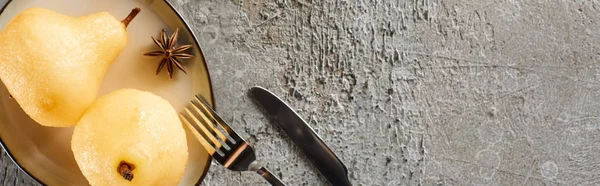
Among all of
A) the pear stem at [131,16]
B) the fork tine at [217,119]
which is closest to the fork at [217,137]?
the fork tine at [217,119]

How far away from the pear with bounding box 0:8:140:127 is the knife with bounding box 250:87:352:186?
8.0 inches

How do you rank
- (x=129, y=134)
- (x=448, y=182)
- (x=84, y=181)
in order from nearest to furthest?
1. (x=129, y=134)
2. (x=84, y=181)
3. (x=448, y=182)

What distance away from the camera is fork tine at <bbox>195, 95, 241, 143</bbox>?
2.07 feet

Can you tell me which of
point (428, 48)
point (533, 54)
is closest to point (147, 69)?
point (428, 48)

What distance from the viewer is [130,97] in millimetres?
558

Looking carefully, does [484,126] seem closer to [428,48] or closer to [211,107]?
[428,48]

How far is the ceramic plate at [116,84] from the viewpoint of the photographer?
606mm

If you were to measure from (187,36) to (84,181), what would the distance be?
7.6 inches

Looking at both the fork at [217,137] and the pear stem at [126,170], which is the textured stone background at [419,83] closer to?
the fork at [217,137]

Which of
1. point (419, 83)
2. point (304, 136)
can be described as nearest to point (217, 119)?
point (304, 136)

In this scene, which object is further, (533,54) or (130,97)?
(533,54)

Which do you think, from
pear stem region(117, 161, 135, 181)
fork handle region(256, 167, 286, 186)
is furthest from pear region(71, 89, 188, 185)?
fork handle region(256, 167, 286, 186)

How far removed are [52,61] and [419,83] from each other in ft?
1.38

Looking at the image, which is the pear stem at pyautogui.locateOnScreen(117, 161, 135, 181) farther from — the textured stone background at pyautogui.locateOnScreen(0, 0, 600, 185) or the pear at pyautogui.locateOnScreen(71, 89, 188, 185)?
the textured stone background at pyautogui.locateOnScreen(0, 0, 600, 185)
